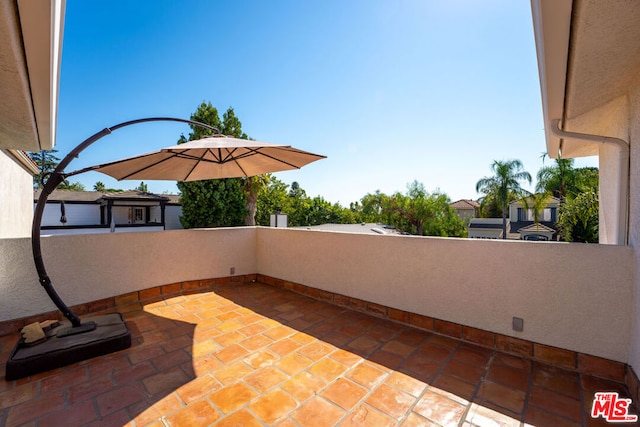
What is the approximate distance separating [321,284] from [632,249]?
12.9 feet

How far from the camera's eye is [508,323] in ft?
10.2

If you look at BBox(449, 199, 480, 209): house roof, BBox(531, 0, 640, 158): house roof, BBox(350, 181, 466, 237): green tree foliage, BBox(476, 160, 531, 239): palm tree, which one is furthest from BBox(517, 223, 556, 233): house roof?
BBox(531, 0, 640, 158): house roof

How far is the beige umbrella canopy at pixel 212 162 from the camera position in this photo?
362 centimetres

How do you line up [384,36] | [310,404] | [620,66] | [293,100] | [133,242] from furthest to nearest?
[293,100] → [384,36] → [133,242] → [310,404] → [620,66]

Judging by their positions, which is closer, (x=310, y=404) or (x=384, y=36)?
(x=310, y=404)

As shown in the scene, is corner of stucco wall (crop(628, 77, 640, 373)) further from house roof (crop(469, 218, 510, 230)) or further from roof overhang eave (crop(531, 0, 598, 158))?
house roof (crop(469, 218, 510, 230))

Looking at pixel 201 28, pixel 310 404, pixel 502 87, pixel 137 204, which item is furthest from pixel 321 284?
pixel 137 204

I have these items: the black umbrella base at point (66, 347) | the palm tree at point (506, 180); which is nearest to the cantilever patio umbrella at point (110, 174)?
the black umbrella base at point (66, 347)

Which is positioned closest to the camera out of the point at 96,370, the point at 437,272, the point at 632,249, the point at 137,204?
the point at 632,249

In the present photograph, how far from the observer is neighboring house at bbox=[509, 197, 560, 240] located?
29438 mm

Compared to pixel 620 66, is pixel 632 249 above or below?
below

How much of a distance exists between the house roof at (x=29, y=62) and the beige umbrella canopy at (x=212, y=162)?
83 centimetres

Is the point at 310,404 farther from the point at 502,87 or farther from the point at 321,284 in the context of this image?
the point at 502,87

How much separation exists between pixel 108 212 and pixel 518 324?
2705cm
